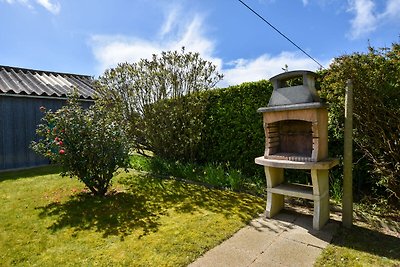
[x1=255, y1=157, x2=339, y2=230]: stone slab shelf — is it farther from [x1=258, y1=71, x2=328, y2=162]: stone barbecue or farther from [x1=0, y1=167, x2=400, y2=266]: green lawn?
[x1=0, y1=167, x2=400, y2=266]: green lawn

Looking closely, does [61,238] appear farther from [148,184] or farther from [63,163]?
[148,184]

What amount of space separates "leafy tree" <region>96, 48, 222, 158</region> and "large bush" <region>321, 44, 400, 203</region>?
13.1 feet

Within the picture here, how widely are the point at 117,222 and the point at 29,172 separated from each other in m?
6.22

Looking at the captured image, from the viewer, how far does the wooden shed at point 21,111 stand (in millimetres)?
8594

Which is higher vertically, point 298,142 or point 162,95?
point 162,95

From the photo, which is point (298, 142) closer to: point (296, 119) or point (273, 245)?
point (296, 119)

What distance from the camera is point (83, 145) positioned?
5043 millimetres

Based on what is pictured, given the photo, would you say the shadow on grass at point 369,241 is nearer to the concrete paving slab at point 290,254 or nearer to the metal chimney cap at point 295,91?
the concrete paving slab at point 290,254

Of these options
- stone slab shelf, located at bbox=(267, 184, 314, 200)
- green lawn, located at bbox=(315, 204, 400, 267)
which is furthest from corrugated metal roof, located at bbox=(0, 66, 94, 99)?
green lawn, located at bbox=(315, 204, 400, 267)

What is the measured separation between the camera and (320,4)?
5.70 meters

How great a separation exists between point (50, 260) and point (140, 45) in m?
6.72

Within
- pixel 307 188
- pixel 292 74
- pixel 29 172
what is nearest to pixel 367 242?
pixel 307 188

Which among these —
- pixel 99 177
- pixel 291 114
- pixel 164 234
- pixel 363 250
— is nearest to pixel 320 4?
pixel 291 114

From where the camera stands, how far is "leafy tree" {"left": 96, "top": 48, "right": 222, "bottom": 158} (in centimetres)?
748
